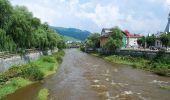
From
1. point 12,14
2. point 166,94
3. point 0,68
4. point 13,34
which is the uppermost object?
point 12,14

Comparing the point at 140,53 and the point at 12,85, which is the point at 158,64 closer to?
the point at 140,53

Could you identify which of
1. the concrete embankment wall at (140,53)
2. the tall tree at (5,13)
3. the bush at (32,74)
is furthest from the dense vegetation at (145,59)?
the tall tree at (5,13)

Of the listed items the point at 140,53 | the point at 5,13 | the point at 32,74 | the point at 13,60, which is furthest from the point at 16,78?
the point at 140,53

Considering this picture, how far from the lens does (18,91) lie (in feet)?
110

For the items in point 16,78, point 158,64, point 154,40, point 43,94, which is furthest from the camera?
point 154,40

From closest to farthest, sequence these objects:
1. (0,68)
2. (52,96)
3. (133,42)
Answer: (52,96) → (0,68) → (133,42)

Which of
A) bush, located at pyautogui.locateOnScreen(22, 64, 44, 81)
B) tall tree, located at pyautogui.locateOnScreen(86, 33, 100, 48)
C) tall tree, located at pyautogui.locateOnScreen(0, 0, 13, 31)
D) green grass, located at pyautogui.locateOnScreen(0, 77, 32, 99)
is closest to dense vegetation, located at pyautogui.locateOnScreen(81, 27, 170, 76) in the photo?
bush, located at pyautogui.locateOnScreen(22, 64, 44, 81)

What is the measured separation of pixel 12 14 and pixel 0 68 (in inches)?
360

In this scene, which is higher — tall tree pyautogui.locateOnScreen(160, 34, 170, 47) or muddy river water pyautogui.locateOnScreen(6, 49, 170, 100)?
tall tree pyautogui.locateOnScreen(160, 34, 170, 47)

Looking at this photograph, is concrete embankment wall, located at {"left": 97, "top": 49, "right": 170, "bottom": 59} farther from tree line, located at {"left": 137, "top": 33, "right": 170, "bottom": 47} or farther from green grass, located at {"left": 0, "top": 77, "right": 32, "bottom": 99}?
green grass, located at {"left": 0, "top": 77, "right": 32, "bottom": 99}

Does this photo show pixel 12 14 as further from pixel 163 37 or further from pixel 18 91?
pixel 163 37

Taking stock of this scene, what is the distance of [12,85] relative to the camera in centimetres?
3403

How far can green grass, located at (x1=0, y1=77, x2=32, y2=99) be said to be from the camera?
102 feet

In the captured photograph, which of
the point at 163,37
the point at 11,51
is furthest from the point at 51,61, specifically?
the point at 163,37
